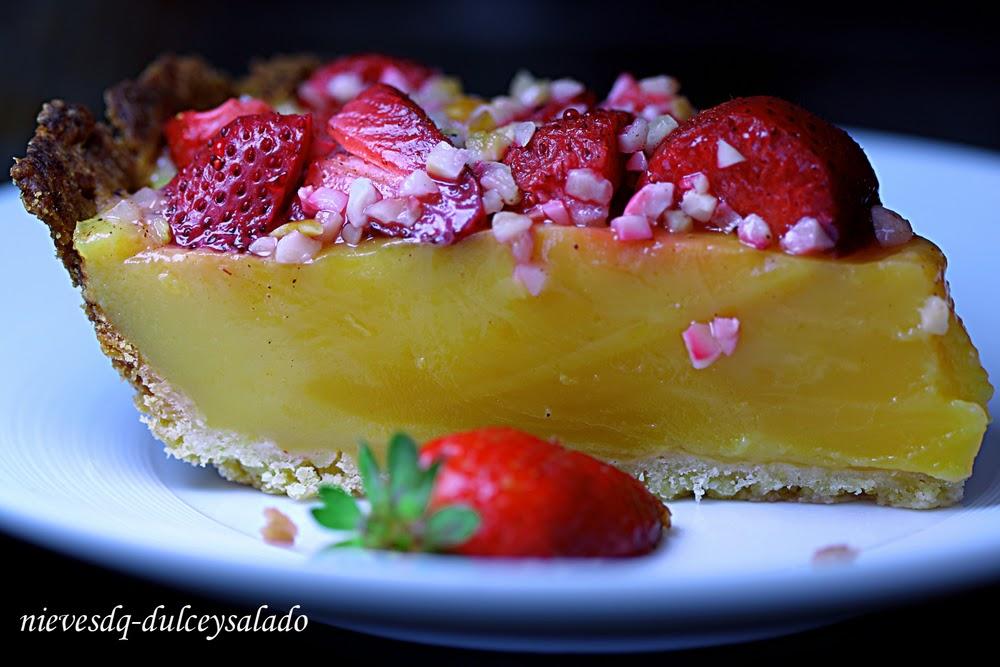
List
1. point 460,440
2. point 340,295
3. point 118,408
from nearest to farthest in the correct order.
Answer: point 460,440 → point 340,295 → point 118,408

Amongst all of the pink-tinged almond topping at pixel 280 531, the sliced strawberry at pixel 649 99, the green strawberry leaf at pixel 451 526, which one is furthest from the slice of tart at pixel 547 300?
the green strawberry leaf at pixel 451 526

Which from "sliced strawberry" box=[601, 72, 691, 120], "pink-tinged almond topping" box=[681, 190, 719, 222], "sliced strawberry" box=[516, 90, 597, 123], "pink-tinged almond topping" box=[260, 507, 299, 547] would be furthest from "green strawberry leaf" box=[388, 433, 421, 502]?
"sliced strawberry" box=[601, 72, 691, 120]

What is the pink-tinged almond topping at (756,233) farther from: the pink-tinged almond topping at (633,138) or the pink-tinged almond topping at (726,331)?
the pink-tinged almond topping at (633,138)

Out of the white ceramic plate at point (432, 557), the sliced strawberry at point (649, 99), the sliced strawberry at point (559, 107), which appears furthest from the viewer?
the sliced strawberry at point (649, 99)

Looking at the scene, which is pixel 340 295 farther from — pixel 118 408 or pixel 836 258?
pixel 836 258

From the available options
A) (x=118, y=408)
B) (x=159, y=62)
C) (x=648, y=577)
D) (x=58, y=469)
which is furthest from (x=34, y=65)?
(x=648, y=577)

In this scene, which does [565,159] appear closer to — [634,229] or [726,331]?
[634,229]

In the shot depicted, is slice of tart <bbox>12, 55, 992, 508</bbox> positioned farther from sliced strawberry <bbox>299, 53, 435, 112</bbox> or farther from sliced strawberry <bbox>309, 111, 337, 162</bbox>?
sliced strawberry <bbox>299, 53, 435, 112</bbox>
